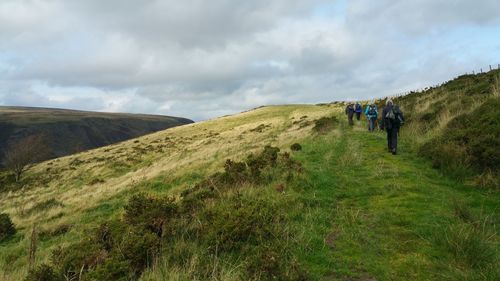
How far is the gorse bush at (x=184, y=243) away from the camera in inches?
200

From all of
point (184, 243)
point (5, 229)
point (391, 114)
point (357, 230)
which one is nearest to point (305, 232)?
point (357, 230)

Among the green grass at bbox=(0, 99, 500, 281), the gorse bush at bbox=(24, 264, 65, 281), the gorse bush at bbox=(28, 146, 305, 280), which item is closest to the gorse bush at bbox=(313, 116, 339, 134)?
the green grass at bbox=(0, 99, 500, 281)

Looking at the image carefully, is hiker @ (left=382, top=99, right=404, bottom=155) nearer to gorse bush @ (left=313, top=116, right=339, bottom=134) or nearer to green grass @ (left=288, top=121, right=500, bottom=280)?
green grass @ (left=288, top=121, right=500, bottom=280)

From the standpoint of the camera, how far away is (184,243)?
6250mm

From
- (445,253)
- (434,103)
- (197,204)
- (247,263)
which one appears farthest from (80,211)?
(434,103)

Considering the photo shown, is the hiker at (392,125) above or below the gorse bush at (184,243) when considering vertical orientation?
above

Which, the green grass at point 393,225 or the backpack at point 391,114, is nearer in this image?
the green grass at point 393,225

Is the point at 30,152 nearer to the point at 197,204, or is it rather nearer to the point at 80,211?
the point at 80,211

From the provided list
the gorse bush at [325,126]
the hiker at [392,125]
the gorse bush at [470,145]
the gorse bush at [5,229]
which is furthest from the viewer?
the gorse bush at [325,126]

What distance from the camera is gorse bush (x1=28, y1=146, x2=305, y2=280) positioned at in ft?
16.6

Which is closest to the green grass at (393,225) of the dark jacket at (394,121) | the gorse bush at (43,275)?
the dark jacket at (394,121)

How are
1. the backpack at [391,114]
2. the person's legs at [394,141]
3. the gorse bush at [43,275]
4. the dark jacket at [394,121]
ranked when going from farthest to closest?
the backpack at [391,114] → the dark jacket at [394,121] → the person's legs at [394,141] → the gorse bush at [43,275]

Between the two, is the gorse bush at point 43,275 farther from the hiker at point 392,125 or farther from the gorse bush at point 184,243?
the hiker at point 392,125

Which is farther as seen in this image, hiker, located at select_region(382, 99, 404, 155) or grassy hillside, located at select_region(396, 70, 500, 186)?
hiker, located at select_region(382, 99, 404, 155)
